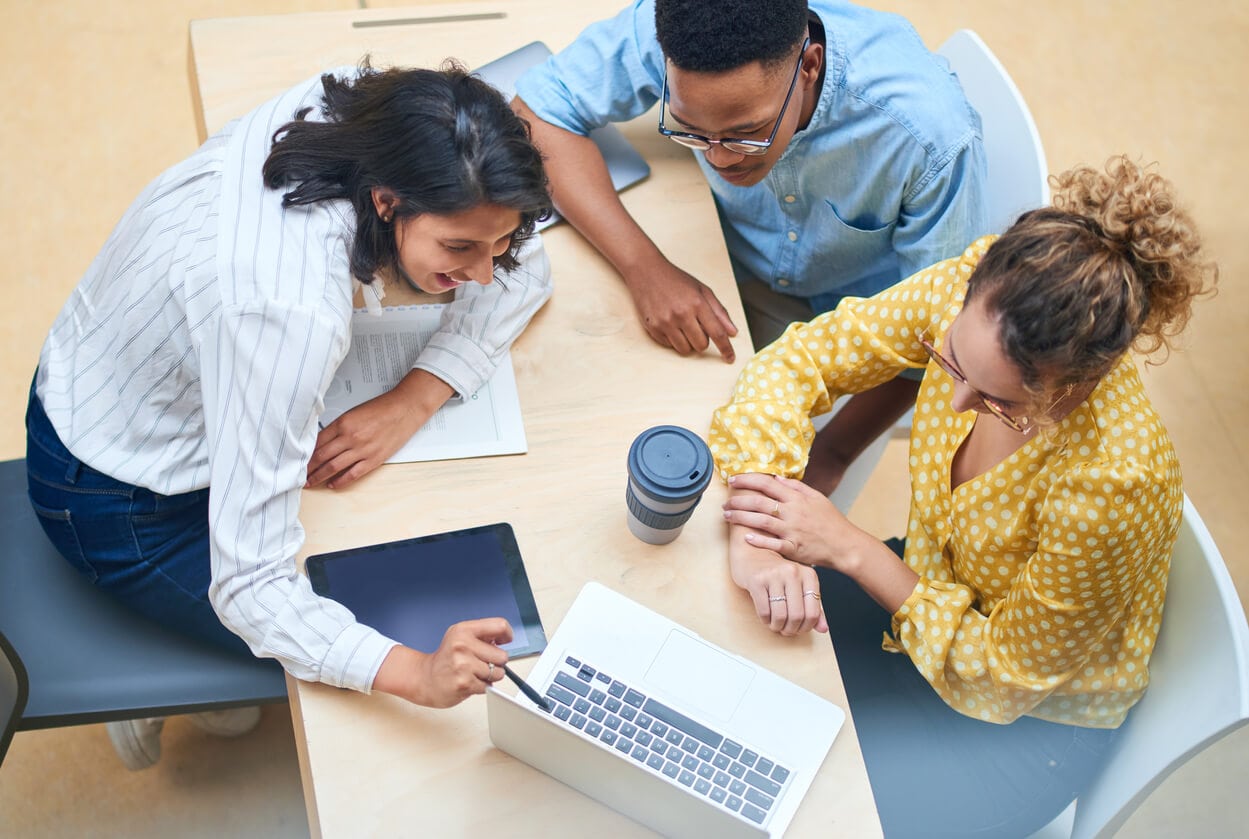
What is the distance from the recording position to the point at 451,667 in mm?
1017

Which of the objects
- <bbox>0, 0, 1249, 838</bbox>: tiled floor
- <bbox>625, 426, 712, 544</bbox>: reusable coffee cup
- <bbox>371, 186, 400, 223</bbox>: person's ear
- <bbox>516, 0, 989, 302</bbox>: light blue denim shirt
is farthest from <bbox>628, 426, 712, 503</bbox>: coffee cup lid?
<bbox>0, 0, 1249, 838</bbox>: tiled floor

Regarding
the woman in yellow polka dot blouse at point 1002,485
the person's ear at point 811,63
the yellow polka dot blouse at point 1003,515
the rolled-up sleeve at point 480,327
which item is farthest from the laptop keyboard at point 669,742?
the person's ear at point 811,63

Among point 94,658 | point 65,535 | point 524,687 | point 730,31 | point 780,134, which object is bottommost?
point 94,658

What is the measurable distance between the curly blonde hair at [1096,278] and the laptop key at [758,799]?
45 cm

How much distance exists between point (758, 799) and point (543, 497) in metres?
0.37

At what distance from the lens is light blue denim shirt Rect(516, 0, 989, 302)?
1328mm

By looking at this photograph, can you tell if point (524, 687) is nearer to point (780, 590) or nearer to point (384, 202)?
point (780, 590)

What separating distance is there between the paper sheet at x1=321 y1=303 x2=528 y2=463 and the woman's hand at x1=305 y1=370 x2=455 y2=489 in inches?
0.6

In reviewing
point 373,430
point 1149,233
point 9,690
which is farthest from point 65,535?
point 1149,233

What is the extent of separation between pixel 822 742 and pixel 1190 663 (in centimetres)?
38

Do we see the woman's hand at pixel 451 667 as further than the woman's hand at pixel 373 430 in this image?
No

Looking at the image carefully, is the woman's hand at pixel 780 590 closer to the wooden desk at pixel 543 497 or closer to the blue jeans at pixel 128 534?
the wooden desk at pixel 543 497

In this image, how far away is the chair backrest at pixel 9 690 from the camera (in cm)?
114

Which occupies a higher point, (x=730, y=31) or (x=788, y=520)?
(x=730, y=31)
